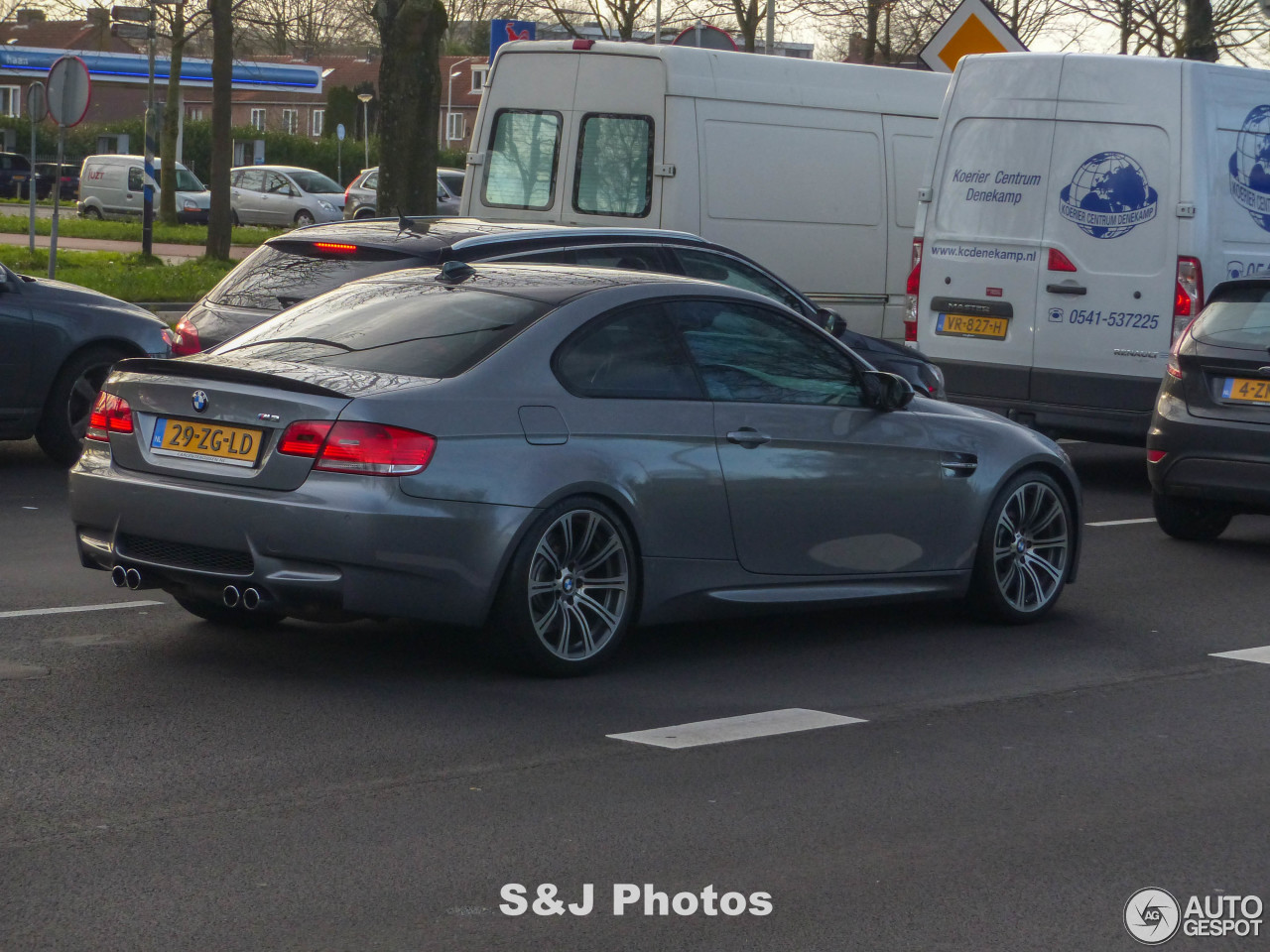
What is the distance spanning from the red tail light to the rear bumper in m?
7.03

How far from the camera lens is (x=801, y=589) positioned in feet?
24.0

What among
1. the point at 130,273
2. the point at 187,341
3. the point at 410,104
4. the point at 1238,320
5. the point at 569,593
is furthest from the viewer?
the point at 130,273

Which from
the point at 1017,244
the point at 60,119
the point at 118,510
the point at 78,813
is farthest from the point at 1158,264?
the point at 60,119

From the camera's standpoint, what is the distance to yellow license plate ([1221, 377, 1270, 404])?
10195 mm

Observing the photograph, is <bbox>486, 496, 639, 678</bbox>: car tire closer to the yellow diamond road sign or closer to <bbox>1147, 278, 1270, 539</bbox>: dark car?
<bbox>1147, 278, 1270, 539</bbox>: dark car

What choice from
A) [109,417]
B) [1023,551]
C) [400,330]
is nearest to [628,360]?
[400,330]

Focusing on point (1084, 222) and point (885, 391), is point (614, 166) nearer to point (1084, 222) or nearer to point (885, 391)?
point (1084, 222)

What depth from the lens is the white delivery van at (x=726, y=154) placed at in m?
14.1

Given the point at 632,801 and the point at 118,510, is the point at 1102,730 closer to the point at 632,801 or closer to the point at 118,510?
the point at 632,801

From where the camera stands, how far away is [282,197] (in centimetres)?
4697

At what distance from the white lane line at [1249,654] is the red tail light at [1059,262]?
5063 mm

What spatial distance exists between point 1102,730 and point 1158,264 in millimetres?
6452

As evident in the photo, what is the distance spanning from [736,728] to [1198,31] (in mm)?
22408

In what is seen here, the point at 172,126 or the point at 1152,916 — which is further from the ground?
the point at 172,126
